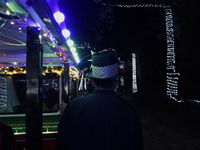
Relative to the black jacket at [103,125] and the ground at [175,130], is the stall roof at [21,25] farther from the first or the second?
the ground at [175,130]

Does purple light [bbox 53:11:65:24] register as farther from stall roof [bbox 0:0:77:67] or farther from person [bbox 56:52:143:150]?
person [bbox 56:52:143:150]

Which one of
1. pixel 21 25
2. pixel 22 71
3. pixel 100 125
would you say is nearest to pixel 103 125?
pixel 100 125

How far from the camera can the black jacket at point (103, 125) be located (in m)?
1.75

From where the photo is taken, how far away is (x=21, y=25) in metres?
2.55

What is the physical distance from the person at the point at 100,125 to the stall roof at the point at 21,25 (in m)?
1.10

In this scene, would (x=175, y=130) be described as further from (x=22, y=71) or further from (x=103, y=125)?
(x=103, y=125)

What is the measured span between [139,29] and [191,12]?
10.6 meters

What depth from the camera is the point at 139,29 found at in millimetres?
21953

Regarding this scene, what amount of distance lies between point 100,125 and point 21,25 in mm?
1805

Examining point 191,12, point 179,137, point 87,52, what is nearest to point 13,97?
point 179,137

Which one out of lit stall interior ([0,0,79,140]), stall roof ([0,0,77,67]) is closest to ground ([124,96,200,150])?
lit stall interior ([0,0,79,140])

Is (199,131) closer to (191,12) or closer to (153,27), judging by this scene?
(191,12)

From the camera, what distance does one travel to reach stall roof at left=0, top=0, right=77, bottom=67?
6.27 feet

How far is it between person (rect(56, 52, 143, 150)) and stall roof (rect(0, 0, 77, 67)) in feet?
3.61
